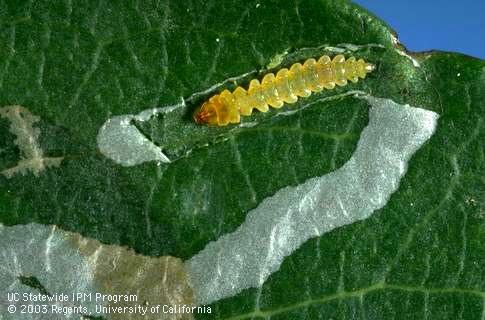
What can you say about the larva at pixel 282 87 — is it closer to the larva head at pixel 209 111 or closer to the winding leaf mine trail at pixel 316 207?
the larva head at pixel 209 111

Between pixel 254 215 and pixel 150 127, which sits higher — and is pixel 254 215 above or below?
below

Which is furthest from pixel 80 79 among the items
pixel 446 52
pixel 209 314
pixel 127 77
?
pixel 446 52

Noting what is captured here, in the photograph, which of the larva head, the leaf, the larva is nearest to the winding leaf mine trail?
the leaf

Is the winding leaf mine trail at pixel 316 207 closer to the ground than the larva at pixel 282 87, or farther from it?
Result: closer to the ground

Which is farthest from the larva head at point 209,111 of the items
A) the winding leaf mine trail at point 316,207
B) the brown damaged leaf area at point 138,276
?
the brown damaged leaf area at point 138,276

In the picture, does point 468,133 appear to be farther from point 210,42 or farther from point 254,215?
point 210,42
